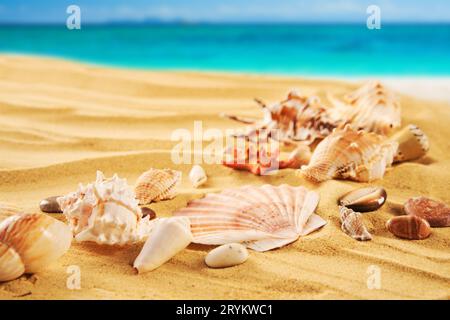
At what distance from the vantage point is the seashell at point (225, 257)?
1.92 metres

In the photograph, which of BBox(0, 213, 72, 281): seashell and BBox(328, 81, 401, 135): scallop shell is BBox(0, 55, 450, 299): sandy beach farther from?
BBox(328, 81, 401, 135): scallop shell

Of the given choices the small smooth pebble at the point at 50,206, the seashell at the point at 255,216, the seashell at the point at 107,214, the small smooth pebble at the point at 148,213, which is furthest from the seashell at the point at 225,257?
the small smooth pebble at the point at 50,206

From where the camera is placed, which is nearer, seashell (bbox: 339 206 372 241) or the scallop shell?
seashell (bbox: 339 206 372 241)

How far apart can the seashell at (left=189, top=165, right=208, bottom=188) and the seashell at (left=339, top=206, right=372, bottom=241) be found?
0.77m

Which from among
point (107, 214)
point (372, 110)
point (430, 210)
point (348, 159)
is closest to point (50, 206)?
point (107, 214)

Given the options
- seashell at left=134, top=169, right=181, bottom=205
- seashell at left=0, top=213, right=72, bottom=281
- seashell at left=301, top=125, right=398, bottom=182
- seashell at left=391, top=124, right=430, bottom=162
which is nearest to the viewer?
seashell at left=0, top=213, right=72, bottom=281

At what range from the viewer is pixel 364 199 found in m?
2.41

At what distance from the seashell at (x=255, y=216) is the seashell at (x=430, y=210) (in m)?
0.40

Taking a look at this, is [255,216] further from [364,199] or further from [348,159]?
[348,159]

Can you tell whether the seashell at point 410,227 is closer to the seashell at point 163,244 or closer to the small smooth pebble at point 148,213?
the seashell at point 163,244

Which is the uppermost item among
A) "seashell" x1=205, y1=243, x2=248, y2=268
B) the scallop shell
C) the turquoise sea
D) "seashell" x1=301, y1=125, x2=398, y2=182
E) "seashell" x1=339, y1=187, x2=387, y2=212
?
the turquoise sea

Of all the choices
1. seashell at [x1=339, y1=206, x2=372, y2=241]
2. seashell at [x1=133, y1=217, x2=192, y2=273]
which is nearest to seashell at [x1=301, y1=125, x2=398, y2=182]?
seashell at [x1=339, y1=206, x2=372, y2=241]

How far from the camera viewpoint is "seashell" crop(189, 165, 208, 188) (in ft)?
8.96

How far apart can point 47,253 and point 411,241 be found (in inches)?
52.4
